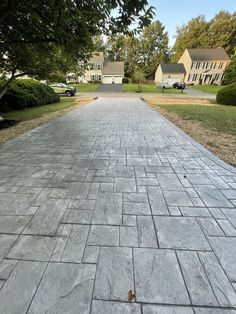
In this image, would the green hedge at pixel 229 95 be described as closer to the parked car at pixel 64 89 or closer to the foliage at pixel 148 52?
the parked car at pixel 64 89

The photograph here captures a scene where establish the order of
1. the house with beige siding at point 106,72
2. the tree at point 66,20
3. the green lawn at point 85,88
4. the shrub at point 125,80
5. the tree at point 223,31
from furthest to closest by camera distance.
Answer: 1. the tree at point 223,31
2. the shrub at point 125,80
3. the house with beige siding at point 106,72
4. the green lawn at point 85,88
5. the tree at point 66,20

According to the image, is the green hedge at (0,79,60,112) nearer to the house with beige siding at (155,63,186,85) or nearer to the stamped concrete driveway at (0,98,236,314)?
the stamped concrete driveway at (0,98,236,314)

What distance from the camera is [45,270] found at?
1.50m

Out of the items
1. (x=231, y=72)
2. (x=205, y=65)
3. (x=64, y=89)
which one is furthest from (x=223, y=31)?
(x=64, y=89)

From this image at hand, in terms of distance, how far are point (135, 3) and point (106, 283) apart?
4525mm

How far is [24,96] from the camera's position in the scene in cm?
1157

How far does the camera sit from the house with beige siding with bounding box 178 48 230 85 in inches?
1517

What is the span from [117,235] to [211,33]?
5818 centimetres

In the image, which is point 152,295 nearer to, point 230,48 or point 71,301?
point 71,301

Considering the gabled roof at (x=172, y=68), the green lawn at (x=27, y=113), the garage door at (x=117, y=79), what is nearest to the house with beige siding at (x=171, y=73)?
the gabled roof at (x=172, y=68)

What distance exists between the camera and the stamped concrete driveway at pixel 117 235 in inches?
51.3

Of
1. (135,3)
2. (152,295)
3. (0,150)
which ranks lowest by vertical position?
(0,150)

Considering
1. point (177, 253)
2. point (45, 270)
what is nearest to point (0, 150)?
point (45, 270)

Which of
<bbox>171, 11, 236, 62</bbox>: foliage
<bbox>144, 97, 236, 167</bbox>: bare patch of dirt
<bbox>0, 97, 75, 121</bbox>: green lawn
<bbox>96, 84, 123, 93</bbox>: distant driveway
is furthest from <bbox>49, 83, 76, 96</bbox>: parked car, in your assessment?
<bbox>171, 11, 236, 62</bbox>: foliage
